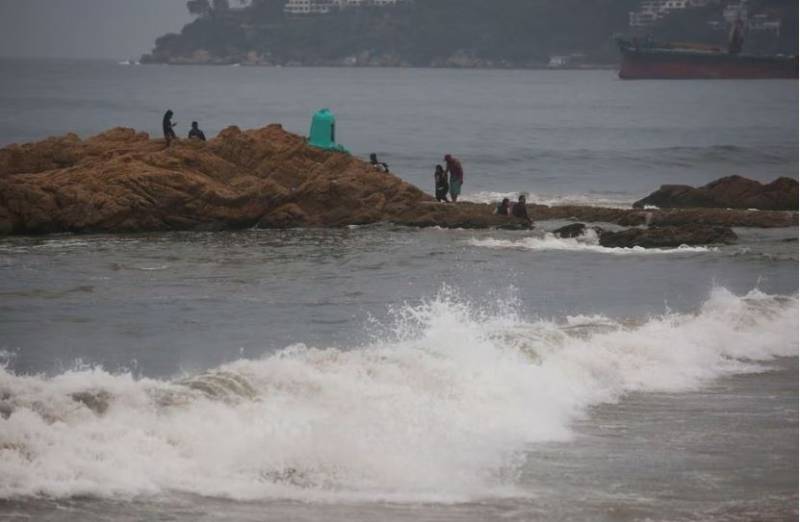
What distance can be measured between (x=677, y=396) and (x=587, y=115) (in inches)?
3079

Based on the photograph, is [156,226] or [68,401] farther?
[156,226]

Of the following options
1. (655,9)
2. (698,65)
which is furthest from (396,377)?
(655,9)

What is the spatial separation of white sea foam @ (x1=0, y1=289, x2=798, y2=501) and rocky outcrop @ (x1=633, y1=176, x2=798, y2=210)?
14.2 meters

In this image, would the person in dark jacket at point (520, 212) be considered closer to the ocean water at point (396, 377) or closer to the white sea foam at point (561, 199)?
the ocean water at point (396, 377)

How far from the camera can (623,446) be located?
1220 centimetres

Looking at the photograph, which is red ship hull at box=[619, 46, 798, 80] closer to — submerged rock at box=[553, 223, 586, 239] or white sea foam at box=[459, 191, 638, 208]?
white sea foam at box=[459, 191, 638, 208]

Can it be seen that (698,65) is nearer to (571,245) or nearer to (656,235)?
(656,235)

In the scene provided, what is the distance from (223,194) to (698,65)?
400 feet

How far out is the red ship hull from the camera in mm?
134125

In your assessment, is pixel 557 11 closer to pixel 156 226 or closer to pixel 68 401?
pixel 156 226

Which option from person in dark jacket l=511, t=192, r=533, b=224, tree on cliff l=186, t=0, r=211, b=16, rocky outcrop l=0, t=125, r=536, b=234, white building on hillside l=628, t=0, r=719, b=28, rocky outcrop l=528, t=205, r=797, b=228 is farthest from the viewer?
tree on cliff l=186, t=0, r=211, b=16

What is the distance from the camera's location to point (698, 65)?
142 metres

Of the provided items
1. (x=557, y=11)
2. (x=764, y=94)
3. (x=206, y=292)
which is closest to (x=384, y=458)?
(x=206, y=292)

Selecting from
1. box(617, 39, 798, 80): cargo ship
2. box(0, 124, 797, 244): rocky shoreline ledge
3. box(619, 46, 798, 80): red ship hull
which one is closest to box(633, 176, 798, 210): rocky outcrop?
box(0, 124, 797, 244): rocky shoreline ledge
